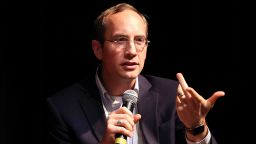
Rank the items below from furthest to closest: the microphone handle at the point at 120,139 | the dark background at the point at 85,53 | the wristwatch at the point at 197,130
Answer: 1. the dark background at the point at 85,53
2. the wristwatch at the point at 197,130
3. the microphone handle at the point at 120,139

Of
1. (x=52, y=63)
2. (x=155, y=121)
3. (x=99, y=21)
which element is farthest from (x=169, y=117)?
(x=52, y=63)

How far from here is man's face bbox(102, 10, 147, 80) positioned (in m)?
2.20

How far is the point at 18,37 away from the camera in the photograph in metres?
2.85

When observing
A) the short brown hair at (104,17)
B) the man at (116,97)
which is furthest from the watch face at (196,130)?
the short brown hair at (104,17)

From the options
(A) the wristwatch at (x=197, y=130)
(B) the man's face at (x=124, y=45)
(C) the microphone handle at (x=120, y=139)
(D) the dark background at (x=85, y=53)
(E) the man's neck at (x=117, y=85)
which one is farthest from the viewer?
(D) the dark background at (x=85, y=53)

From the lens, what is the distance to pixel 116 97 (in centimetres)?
236

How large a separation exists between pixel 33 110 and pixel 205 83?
1.20 meters

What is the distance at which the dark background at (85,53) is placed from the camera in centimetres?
271

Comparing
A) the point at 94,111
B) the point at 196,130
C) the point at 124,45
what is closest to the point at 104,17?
the point at 124,45

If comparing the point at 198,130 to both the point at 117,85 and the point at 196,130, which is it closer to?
the point at 196,130

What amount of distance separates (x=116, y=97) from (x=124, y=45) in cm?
31

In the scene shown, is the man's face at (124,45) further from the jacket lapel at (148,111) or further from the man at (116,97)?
the jacket lapel at (148,111)

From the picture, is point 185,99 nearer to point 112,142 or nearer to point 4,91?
point 112,142

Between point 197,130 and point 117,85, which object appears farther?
point 117,85
